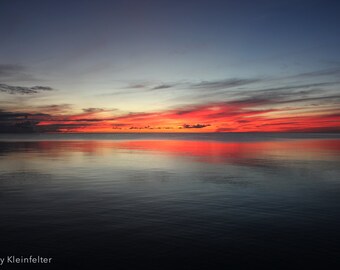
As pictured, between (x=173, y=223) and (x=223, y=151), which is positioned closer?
(x=173, y=223)

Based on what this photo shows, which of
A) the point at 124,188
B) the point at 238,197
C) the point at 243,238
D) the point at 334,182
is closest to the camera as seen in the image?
the point at 243,238

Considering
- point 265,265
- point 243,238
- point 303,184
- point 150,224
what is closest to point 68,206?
point 150,224

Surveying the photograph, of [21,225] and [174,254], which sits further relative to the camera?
[21,225]

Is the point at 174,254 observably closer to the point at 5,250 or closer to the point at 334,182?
the point at 5,250

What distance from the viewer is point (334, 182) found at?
3609 centimetres

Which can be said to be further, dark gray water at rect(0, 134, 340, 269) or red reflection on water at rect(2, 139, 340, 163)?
red reflection on water at rect(2, 139, 340, 163)

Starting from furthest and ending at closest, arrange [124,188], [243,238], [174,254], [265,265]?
[124,188], [243,238], [174,254], [265,265]

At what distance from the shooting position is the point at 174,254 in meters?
15.4

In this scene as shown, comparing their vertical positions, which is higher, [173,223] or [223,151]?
[223,151]

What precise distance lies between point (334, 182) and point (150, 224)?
84.4ft

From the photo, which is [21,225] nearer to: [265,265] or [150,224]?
[150,224]

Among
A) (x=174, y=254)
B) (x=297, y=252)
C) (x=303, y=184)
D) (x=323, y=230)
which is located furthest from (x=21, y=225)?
(x=303, y=184)

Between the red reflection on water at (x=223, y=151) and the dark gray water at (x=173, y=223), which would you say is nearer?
the dark gray water at (x=173, y=223)

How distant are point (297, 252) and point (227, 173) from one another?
28.8 metres
